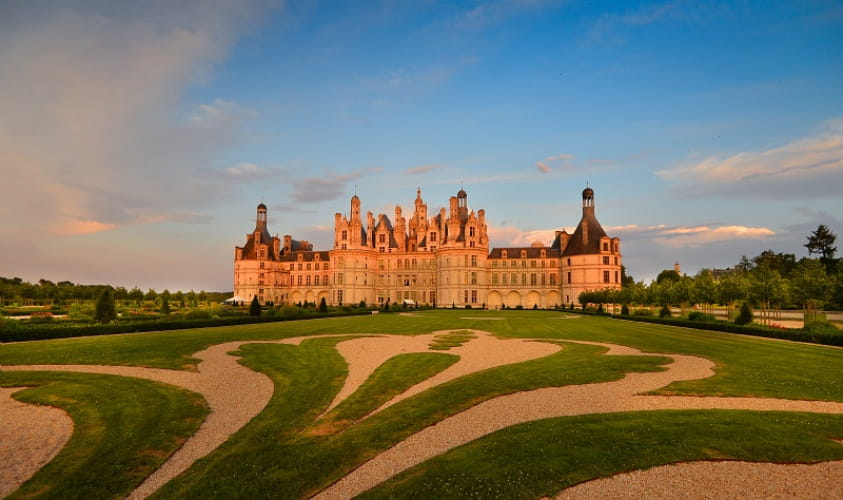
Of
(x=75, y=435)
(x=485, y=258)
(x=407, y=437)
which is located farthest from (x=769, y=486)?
(x=485, y=258)

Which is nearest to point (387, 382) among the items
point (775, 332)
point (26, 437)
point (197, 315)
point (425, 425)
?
point (425, 425)

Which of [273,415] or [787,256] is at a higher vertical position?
[787,256]

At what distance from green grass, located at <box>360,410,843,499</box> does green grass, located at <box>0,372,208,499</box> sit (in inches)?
166

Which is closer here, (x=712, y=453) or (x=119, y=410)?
(x=712, y=453)

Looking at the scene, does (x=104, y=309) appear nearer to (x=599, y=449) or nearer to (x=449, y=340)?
(x=449, y=340)

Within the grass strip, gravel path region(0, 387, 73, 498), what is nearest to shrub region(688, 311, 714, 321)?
the grass strip

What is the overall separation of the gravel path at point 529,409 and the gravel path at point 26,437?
497 cm

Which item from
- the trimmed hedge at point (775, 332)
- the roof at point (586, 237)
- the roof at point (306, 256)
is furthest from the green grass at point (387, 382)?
the roof at point (306, 256)

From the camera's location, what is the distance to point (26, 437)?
9047mm

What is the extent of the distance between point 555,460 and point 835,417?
23.3 feet

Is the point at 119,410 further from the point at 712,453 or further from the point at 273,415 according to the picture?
the point at 712,453

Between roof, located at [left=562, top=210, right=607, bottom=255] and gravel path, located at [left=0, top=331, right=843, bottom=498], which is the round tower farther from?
gravel path, located at [left=0, top=331, right=843, bottom=498]

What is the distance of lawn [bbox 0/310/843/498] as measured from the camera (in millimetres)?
7254

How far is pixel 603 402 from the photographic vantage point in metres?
11.4
